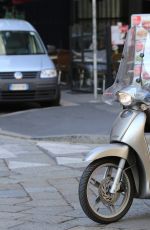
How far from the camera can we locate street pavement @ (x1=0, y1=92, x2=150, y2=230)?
5.70 m

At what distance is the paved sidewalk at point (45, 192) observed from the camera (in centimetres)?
560

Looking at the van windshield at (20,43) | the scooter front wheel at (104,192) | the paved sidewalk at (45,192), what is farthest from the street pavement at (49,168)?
the van windshield at (20,43)

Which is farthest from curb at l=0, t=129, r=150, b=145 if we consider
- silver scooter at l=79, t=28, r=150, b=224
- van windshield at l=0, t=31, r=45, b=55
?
van windshield at l=0, t=31, r=45, b=55

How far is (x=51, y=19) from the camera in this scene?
21.9 m

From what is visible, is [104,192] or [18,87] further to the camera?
[18,87]

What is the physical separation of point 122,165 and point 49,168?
258 centimetres

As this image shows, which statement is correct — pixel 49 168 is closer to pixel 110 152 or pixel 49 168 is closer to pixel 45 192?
pixel 45 192

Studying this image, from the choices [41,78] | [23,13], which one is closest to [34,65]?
[41,78]

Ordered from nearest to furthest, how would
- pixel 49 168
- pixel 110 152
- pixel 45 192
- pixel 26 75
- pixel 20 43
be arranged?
pixel 110 152
pixel 45 192
pixel 49 168
pixel 26 75
pixel 20 43

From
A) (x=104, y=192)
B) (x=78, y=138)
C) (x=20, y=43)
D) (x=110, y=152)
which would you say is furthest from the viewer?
(x=20, y=43)

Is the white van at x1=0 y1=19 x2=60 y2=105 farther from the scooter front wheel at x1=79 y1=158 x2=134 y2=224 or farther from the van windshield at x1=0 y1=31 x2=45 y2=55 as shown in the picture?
the scooter front wheel at x1=79 y1=158 x2=134 y2=224

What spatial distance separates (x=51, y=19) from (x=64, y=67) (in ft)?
14.8

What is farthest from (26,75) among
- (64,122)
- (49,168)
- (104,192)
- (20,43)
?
(104,192)

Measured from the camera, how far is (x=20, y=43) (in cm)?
1464
